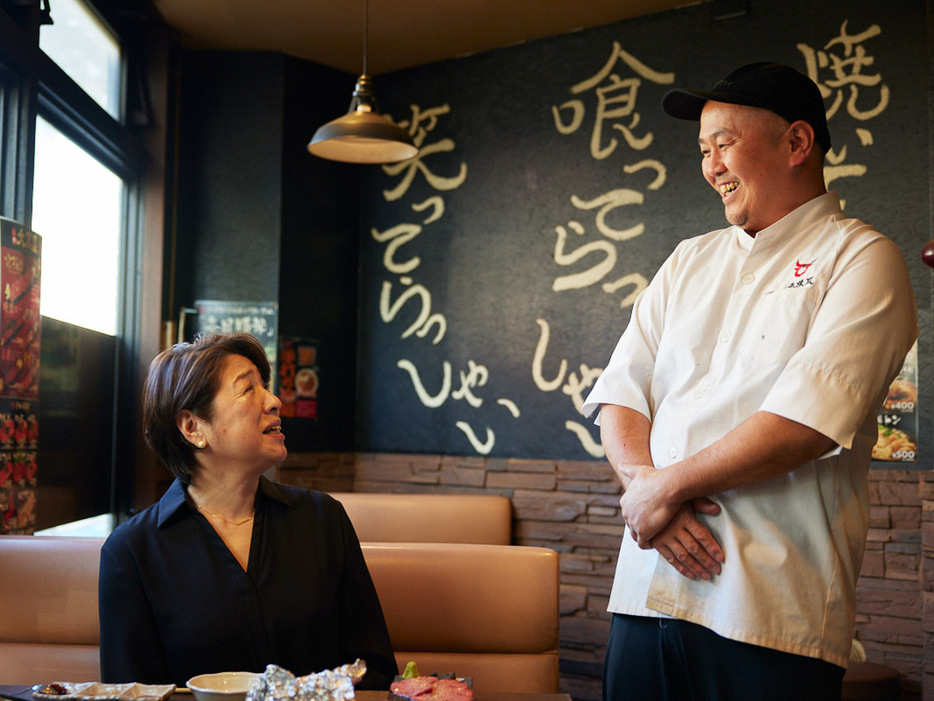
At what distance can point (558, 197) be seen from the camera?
4305mm

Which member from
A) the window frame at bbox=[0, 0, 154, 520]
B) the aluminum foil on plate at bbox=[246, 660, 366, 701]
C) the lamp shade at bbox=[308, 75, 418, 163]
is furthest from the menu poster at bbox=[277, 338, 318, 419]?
the aluminum foil on plate at bbox=[246, 660, 366, 701]

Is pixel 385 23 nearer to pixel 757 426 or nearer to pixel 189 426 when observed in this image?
pixel 189 426

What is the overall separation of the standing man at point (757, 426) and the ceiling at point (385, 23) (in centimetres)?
276

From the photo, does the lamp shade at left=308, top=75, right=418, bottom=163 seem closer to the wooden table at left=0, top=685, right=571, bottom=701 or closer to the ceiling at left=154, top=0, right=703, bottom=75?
the ceiling at left=154, top=0, right=703, bottom=75

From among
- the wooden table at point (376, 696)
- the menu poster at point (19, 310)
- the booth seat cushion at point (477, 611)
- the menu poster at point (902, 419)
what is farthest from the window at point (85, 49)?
the menu poster at point (902, 419)

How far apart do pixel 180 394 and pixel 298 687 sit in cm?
80

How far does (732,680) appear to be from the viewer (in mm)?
1344

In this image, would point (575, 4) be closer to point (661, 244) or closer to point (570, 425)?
point (661, 244)

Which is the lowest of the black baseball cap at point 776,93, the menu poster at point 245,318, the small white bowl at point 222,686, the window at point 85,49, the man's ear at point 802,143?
the small white bowl at point 222,686

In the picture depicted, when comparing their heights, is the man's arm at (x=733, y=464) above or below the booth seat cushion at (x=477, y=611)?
above

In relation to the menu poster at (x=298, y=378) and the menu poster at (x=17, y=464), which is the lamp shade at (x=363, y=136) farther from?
the menu poster at (x=17, y=464)

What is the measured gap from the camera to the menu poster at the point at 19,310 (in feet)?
8.58

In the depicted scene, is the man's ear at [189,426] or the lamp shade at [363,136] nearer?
the man's ear at [189,426]

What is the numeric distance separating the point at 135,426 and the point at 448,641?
2663 millimetres
